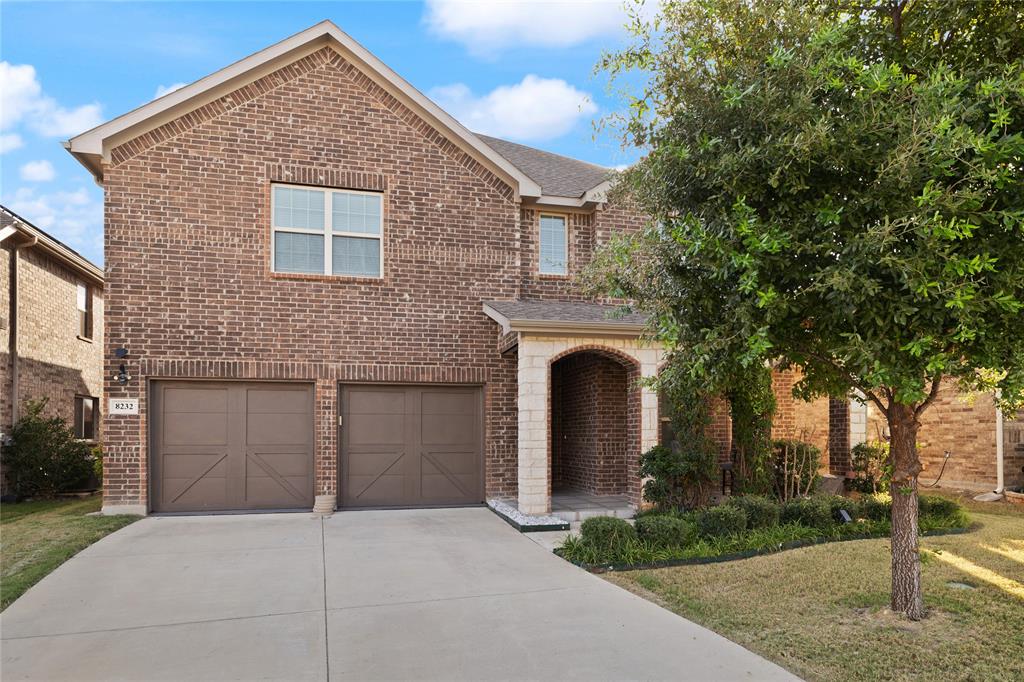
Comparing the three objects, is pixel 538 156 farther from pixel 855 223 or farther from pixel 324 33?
pixel 855 223

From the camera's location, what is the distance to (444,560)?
7879mm

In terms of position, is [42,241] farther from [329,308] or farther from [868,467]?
[868,467]

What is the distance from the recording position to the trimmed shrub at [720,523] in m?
8.55

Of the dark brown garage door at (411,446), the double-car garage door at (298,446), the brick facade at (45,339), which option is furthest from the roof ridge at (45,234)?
the dark brown garage door at (411,446)

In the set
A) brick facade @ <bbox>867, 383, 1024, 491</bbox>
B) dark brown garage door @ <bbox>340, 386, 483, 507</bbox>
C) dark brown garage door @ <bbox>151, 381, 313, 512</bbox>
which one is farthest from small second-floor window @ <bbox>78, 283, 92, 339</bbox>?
brick facade @ <bbox>867, 383, 1024, 491</bbox>

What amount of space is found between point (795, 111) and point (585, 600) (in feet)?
15.2

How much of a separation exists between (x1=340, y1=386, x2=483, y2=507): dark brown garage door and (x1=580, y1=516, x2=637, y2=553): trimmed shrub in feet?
14.5

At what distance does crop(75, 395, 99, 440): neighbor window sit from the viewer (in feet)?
54.7

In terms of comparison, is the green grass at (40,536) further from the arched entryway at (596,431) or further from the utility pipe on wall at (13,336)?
the arched entryway at (596,431)

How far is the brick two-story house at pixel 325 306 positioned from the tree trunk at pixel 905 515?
492 centimetres

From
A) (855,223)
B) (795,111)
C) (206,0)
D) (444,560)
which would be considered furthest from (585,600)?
(206,0)

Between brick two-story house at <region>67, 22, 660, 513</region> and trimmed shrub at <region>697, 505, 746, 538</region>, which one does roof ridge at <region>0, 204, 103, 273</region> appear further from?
trimmed shrub at <region>697, 505, 746, 538</region>

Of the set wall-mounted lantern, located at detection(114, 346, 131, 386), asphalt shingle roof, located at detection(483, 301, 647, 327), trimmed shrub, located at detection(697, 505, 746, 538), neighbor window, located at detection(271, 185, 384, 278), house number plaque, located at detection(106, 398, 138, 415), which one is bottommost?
trimmed shrub, located at detection(697, 505, 746, 538)

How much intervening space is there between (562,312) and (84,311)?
1334 cm
